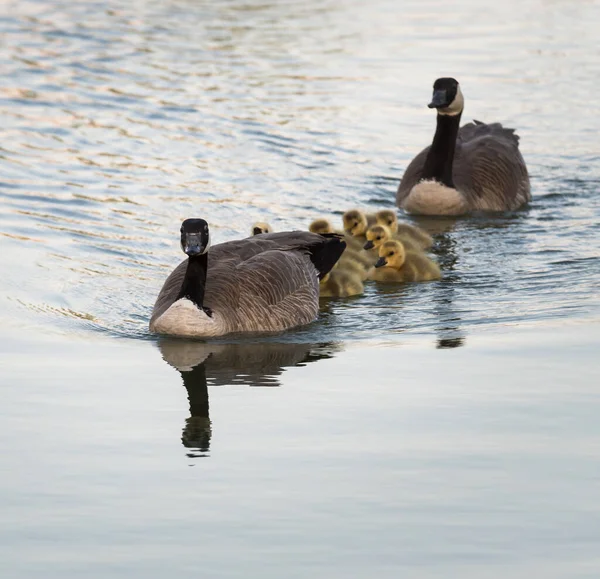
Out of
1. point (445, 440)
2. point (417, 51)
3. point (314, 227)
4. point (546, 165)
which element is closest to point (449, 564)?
point (445, 440)

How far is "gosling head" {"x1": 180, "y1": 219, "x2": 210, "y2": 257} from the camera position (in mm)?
10516

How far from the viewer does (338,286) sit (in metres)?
12.7

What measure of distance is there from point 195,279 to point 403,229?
4.12m

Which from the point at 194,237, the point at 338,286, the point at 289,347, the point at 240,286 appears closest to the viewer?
the point at 194,237

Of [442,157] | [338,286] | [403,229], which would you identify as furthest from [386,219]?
[442,157]

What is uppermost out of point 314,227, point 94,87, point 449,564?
point 94,87

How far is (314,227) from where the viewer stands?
13609mm

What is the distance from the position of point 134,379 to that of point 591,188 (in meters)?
8.58

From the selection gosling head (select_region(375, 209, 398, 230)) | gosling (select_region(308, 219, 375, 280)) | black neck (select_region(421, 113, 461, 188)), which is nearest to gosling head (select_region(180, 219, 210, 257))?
gosling (select_region(308, 219, 375, 280))

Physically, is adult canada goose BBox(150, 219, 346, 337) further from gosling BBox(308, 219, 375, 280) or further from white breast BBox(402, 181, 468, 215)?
white breast BBox(402, 181, 468, 215)

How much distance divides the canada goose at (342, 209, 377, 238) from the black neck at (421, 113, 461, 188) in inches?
72.7

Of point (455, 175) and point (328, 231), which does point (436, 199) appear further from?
point (328, 231)

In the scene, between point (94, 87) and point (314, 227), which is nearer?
point (314, 227)

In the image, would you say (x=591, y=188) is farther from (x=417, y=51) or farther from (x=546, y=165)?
(x=417, y=51)
